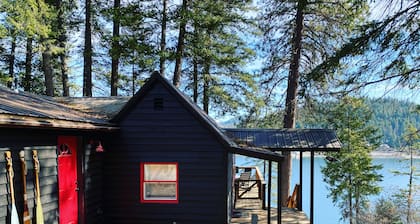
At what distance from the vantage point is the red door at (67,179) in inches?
235

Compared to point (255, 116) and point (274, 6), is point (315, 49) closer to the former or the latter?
point (274, 6)

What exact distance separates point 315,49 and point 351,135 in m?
11.1

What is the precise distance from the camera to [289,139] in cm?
918

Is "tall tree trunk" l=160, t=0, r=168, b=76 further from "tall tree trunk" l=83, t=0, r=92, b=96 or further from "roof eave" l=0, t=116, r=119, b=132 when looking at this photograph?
"roof eave" l=0, t=116, r=119, b=132

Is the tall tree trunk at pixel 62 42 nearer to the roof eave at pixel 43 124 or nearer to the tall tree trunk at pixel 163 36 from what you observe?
the tall tree trunk at pixel 163 36

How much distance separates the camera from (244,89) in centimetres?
1552

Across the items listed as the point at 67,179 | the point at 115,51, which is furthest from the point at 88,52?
the point at 67,179

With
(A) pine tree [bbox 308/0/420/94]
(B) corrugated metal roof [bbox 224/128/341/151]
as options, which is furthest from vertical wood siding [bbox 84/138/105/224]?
(A) pine tree [bbox 308/0/420/94]

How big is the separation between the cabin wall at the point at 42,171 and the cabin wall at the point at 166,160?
55cm

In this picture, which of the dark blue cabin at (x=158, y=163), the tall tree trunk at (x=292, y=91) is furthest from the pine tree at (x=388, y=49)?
the tall tree trunk at (x=292, y=91)

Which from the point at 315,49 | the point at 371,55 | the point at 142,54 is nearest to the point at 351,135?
the point at 315,49

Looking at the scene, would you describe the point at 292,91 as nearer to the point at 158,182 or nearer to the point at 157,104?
the point at 157,104

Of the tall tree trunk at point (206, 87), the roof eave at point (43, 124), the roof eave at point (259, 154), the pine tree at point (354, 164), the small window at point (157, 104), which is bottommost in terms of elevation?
the pine tree at point (354, 164)

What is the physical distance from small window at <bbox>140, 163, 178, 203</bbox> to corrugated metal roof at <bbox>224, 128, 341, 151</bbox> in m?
1.79
